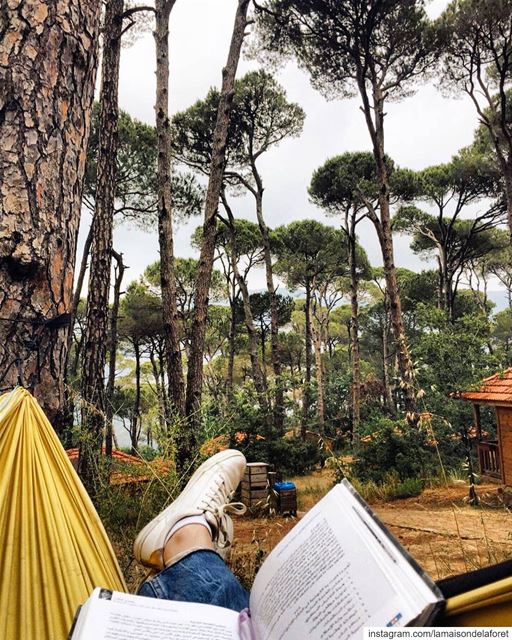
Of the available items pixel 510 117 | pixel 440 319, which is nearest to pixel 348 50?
pixel 510 117

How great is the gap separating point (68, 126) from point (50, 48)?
172 millimetres

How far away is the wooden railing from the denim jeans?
7535mm

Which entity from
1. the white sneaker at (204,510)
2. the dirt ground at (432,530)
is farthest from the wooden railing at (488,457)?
the white sneaker at (204,510)

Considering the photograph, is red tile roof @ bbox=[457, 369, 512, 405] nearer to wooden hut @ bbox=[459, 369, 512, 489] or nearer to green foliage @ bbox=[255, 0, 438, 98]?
wooden hut @ bbox=[459, 369, 512, 489]

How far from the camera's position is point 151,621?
24.7 inches

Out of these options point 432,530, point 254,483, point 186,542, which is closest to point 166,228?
point 254,483

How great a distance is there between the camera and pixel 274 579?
733 millimetres

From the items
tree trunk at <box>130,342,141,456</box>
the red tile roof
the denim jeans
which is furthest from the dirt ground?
tree trunk at <box>130,342,141,456</box>

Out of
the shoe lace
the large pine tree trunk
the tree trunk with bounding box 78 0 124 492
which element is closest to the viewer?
the large pine tree trunk

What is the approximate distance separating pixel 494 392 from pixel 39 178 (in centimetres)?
732

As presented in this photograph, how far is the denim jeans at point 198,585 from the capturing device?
864 millimetres

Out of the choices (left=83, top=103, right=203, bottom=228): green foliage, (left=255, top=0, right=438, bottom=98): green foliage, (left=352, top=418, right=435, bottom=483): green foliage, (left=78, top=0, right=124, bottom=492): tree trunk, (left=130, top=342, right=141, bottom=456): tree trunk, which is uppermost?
(left=255, top=0, right=438, bottom=98): green foliage

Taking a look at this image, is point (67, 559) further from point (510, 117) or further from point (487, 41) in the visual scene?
point (510, 117)

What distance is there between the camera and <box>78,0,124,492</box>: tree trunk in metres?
3.25
